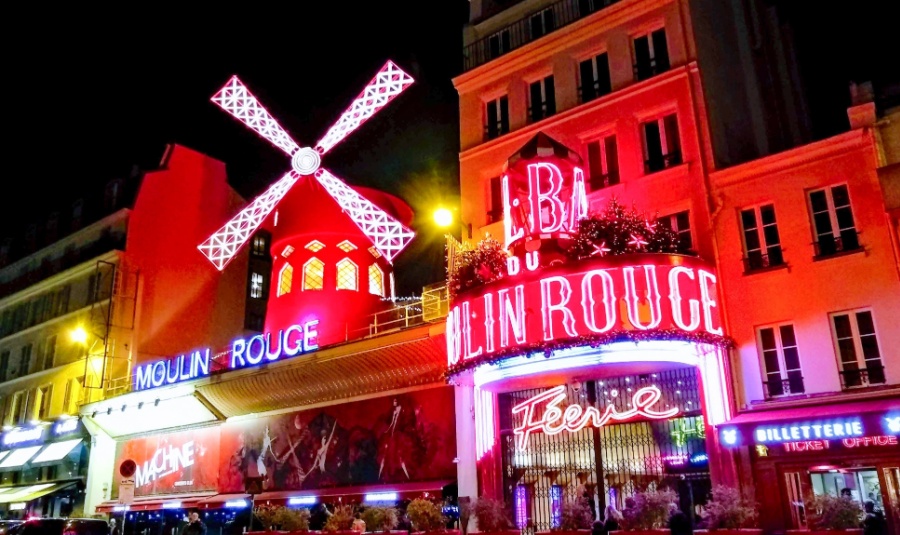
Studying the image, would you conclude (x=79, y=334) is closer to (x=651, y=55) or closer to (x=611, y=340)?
(x=611, y=340)

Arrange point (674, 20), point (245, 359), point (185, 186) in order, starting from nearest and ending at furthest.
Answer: point (674, 20)
point (245, 359)
point (185, 186)

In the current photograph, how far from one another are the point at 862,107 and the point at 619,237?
4103 millimetres

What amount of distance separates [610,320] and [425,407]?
212 inches

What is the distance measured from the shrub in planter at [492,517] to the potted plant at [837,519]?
404 cm

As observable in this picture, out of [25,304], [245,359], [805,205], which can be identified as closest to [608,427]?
[805,205]

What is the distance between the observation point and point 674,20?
46.7ft

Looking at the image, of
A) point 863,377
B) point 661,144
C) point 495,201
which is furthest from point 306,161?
point 863,377

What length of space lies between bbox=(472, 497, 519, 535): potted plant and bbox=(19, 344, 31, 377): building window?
2401 cm

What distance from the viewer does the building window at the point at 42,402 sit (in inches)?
1049

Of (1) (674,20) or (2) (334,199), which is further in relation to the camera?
(2) (334,199)

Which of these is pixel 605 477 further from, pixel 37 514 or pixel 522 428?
pixel 37 514

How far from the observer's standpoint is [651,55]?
47.8ft

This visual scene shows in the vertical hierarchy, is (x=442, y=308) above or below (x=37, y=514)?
above

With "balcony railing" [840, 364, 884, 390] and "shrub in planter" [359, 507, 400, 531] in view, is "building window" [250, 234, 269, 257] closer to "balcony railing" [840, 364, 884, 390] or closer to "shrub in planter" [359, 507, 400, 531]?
"shrub in planter" [359, 507, 400, 531]
